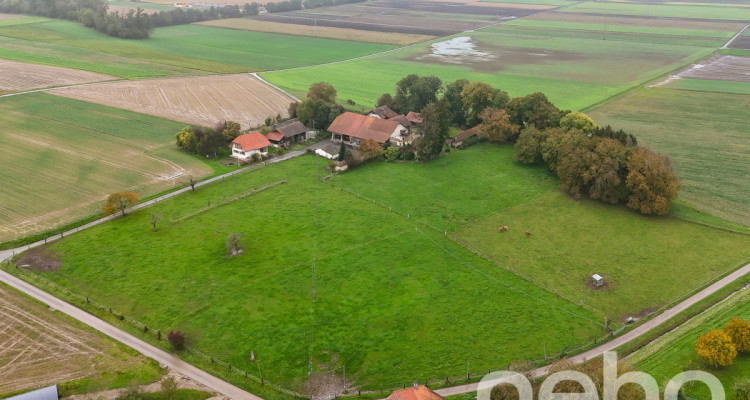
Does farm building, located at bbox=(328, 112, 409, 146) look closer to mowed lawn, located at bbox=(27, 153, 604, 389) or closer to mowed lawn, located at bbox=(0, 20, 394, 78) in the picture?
mowed lawn, located at bbox=(27, 153, 604, 389)

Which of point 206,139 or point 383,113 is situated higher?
point 383,113

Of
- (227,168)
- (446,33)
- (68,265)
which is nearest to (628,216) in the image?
(227,168)

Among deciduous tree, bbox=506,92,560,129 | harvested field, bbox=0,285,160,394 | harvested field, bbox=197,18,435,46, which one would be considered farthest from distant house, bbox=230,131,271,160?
harvested field, bbox=197,18,435,46

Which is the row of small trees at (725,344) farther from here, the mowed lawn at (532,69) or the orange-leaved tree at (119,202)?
the mowed lawn at (532,69)

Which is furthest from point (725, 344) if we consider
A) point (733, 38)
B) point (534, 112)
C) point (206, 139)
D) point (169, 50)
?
point (733, 38)

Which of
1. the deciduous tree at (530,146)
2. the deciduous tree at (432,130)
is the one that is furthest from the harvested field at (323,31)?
the deciduous tree at (530,146)

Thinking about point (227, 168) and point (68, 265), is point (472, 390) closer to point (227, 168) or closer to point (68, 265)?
point (68, 265)

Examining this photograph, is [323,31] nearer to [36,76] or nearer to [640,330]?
[36,76]
